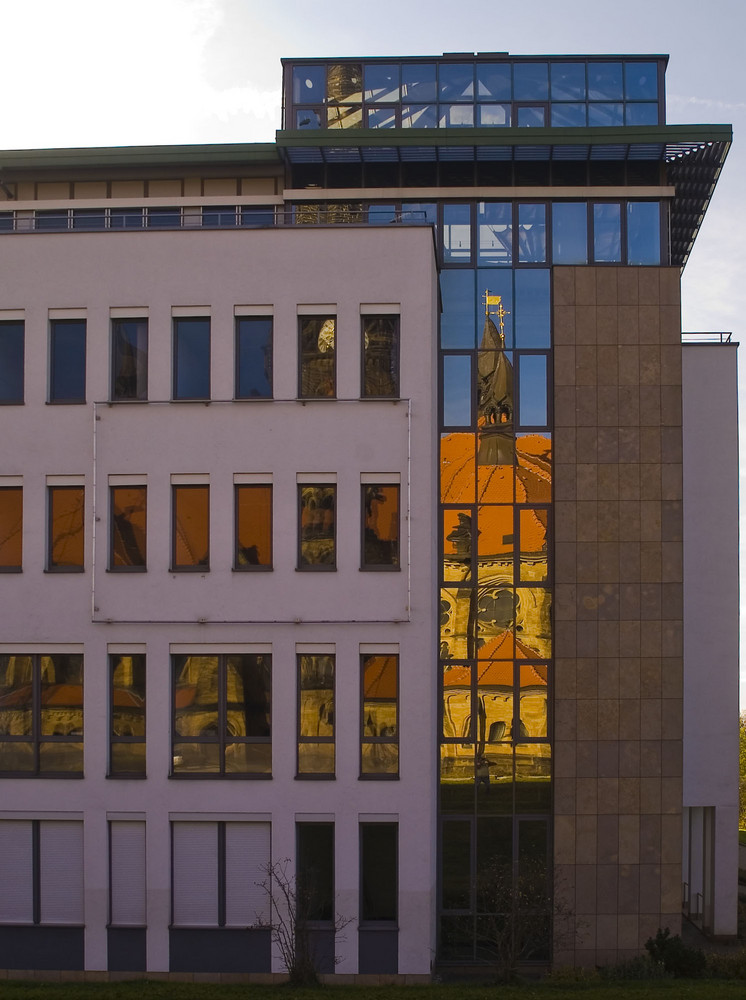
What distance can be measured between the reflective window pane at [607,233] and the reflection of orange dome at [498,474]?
4967mm

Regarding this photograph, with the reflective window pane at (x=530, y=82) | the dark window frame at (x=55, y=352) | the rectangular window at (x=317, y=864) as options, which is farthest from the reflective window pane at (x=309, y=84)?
the rectangular window at (x=317, y=864)

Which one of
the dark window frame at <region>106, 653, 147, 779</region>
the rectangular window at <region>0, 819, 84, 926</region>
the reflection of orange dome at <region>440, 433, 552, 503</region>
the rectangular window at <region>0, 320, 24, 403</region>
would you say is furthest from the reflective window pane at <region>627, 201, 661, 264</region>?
the rectangular window at <region>0, 819, 84, 926</region>

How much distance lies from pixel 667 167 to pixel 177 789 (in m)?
18.9

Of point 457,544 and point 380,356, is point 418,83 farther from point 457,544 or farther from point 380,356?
point 457,544

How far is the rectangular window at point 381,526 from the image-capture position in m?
19.0

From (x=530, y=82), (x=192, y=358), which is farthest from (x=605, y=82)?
(x=192, y=358)

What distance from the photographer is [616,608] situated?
20.5 m

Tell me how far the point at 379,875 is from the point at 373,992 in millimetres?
3058

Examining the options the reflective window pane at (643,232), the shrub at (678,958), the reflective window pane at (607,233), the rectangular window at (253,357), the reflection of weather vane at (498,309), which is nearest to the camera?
the shrub at (678,958)

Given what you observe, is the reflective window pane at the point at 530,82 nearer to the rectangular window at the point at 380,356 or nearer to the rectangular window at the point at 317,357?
the rectangular window at the point at 380,356

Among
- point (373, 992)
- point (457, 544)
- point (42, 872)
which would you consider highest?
point (457, 544)

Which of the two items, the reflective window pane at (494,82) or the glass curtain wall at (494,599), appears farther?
the reflective window pane at (494,82)

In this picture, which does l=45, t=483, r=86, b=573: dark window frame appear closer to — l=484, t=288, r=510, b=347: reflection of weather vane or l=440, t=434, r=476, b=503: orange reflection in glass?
l=440, t=434, r=476, b=503: orange reflection in glass

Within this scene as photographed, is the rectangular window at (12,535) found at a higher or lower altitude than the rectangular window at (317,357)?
lower
